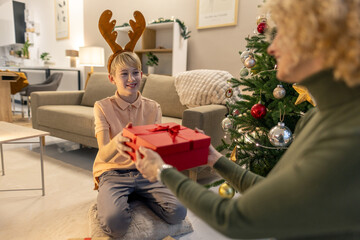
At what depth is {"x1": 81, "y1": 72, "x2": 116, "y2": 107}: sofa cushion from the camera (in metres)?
3.14

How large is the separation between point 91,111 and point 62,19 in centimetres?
400

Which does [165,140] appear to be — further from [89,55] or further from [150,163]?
[89,55]

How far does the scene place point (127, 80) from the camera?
1.39m

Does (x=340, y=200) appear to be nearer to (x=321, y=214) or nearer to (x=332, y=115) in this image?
(x=321, y=214)

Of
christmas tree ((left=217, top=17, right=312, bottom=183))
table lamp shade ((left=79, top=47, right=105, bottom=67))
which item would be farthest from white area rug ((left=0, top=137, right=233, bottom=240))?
table lamp shade ((left=79, top=47, right=105, bottom=67))

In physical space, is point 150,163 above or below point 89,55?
below

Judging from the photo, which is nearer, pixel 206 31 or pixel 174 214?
pixel 174 214

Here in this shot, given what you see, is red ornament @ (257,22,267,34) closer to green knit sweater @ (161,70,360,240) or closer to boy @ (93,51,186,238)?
boy @ (93,51,186,238)

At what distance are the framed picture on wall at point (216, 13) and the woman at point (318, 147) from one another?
9.64ft

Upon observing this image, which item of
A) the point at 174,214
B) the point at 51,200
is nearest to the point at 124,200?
the point at 174,214

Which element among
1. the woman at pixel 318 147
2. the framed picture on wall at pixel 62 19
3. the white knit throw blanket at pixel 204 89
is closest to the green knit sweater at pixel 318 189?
the woman at pixel 318 147

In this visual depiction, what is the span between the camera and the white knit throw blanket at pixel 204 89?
7.57 feet

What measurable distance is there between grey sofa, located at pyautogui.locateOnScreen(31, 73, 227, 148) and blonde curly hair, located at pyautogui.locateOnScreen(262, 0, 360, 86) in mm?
1417

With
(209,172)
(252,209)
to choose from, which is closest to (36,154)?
(209,172)
